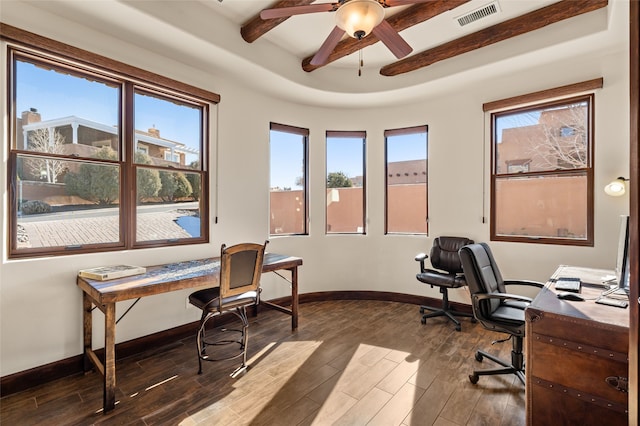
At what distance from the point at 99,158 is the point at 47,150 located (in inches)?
13.7

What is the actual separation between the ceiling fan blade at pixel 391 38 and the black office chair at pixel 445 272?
2.36 m

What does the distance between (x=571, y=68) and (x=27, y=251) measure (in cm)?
534

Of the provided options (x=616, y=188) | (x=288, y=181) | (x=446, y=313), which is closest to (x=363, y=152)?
(x=288, y=181)

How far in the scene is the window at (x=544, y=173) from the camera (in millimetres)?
3268

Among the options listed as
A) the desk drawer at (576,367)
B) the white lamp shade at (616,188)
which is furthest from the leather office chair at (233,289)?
the white lamp shade at (616,188)

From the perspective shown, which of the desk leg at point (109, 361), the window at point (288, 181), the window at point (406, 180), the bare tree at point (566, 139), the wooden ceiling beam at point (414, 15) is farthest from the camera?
the window at point (406, 180)

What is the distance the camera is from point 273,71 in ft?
11.4

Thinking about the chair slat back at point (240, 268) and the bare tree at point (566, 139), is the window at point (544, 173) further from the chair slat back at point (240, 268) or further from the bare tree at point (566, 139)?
the chair slat back at point (240, 268)

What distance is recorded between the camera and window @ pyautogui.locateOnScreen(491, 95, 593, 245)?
3.27 meters

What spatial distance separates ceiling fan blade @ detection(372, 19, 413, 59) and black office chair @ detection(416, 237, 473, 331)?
2359 millimetres

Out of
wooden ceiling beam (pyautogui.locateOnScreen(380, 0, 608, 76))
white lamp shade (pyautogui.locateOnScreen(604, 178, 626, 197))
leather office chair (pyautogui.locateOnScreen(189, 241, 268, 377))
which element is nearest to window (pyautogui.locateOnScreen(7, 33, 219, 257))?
leather office chair (pyautogui.locateOnScreen(189, 241, 268, 377))

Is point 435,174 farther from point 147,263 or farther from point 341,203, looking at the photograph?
point 147,263

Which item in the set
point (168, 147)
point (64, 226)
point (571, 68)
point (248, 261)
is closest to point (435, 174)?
point (571, 68)

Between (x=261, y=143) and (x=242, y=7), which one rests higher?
(x=242, y=7)
